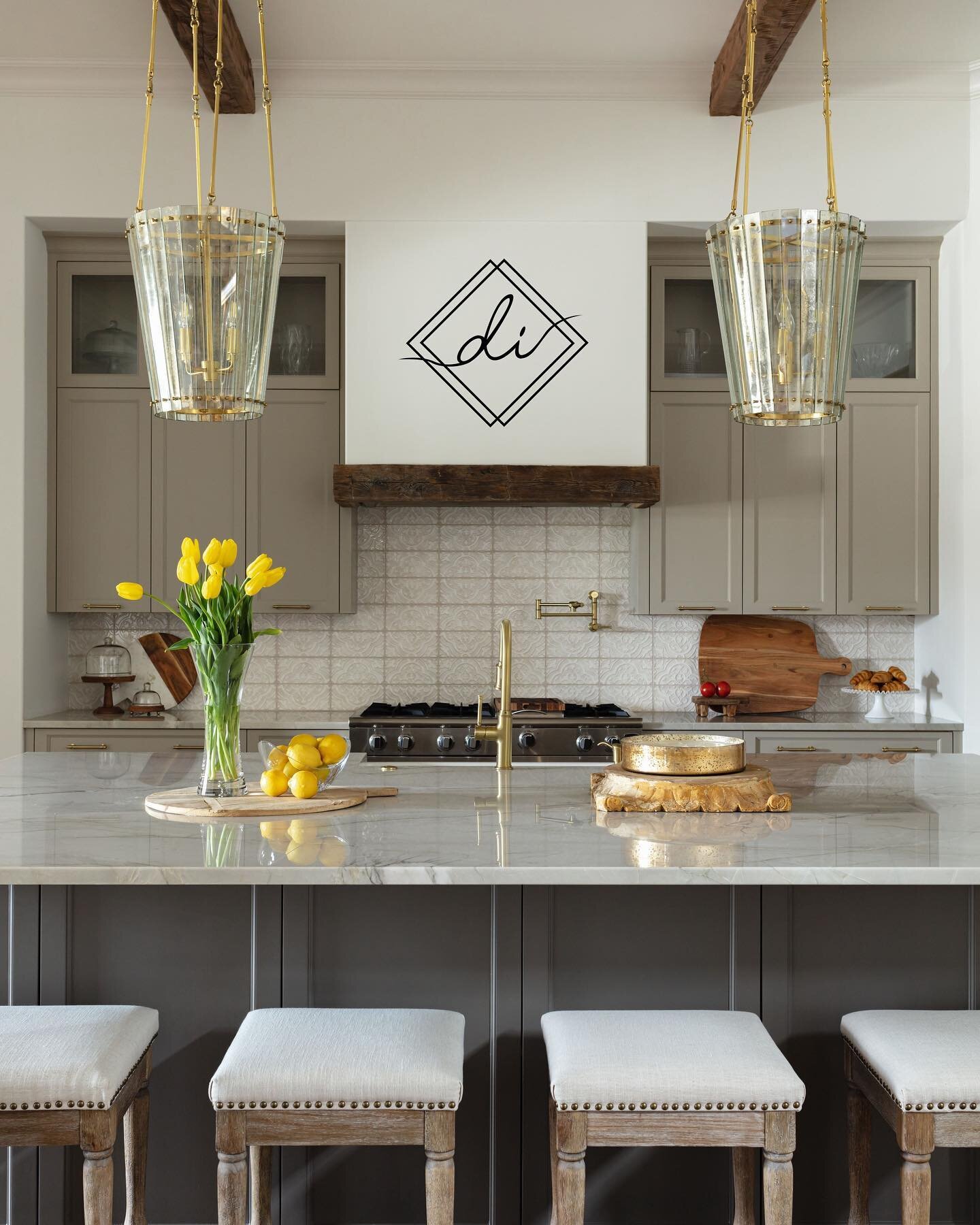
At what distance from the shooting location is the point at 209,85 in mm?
3814

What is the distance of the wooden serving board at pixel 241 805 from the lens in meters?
2.06

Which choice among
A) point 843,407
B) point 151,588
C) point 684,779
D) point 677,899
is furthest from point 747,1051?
point 151,588

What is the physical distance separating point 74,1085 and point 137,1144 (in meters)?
0.35

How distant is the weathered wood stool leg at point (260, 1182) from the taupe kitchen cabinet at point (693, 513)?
2768 millimetres

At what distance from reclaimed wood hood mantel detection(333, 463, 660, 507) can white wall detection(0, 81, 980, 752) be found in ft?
3.06

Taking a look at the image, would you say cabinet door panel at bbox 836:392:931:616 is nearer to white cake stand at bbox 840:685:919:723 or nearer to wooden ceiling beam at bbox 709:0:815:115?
white cake stand at bbox 840:685:919:723

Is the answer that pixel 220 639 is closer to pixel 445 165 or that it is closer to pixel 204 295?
pixel 204 295

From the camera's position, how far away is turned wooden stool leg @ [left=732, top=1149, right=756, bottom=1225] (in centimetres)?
187

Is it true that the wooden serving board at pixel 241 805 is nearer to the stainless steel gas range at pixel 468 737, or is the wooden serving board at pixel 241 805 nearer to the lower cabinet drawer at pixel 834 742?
the stainless steel gas range at pixel 468 737

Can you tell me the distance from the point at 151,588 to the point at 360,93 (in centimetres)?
200

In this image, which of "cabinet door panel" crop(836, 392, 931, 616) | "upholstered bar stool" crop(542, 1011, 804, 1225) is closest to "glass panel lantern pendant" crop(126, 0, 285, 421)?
"upholstered bar stool" crop(542, 1011, 804, 1225)

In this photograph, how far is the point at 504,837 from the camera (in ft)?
6.14

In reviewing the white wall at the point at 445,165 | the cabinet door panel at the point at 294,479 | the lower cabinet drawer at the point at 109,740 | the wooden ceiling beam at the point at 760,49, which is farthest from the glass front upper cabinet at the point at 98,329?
the wooden ceiling beam at the point at 760,49

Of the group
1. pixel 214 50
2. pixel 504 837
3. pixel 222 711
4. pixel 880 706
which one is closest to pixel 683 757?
pixel 504 837
